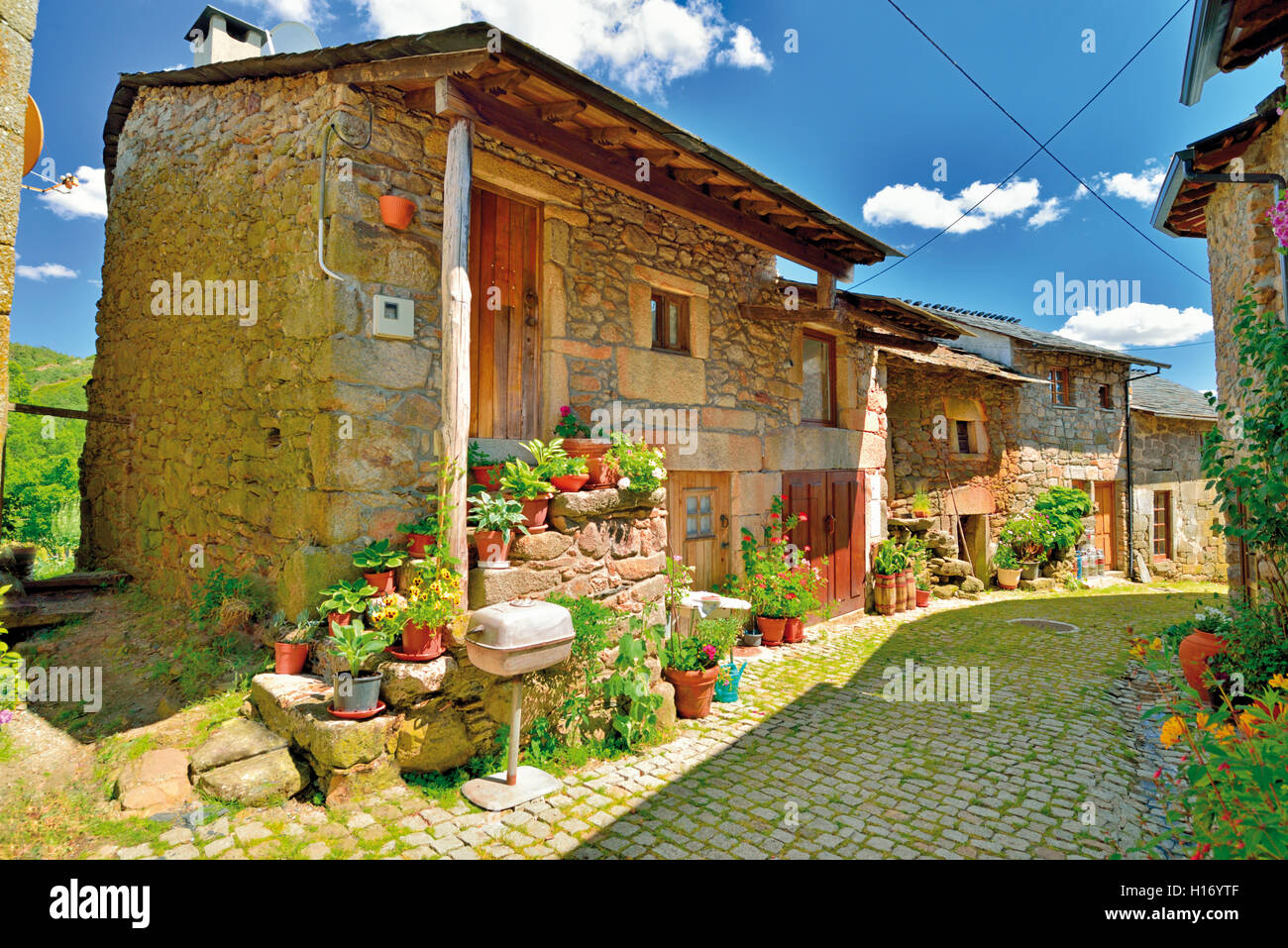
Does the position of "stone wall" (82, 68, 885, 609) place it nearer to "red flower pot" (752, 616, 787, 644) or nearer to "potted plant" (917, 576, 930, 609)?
"red flower pot" (752, 616, 787, 644)

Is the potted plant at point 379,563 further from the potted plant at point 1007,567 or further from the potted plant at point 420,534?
the potted plant at point 1007,567

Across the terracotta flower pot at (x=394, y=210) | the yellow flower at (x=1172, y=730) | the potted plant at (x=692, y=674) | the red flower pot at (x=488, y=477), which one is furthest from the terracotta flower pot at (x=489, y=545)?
the yellow flower at (x=1172, y=730)

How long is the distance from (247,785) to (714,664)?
3.14 meters

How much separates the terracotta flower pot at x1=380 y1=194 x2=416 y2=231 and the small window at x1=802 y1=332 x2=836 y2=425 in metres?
5.41

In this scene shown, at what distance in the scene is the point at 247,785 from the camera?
10.5ft

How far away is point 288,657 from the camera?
3.90 meters

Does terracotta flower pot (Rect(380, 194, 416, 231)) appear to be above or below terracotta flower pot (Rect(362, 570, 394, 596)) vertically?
above

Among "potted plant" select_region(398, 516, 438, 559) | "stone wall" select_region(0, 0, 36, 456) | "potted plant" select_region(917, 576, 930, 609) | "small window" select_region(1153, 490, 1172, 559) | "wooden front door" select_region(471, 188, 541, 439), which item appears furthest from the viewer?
"small window" select_region(1153, 490, 1172, 559)

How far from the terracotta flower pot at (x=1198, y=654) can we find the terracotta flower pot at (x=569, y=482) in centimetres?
464

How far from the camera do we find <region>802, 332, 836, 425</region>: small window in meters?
8.40

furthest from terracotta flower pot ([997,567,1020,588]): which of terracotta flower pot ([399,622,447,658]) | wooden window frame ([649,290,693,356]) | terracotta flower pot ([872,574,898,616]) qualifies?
terracotta flower pot ([399,622,447,658])

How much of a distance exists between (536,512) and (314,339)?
5.77 feet

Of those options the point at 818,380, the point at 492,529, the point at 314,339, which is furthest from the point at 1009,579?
the point at 314,339

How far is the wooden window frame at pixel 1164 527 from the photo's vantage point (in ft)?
44.6
